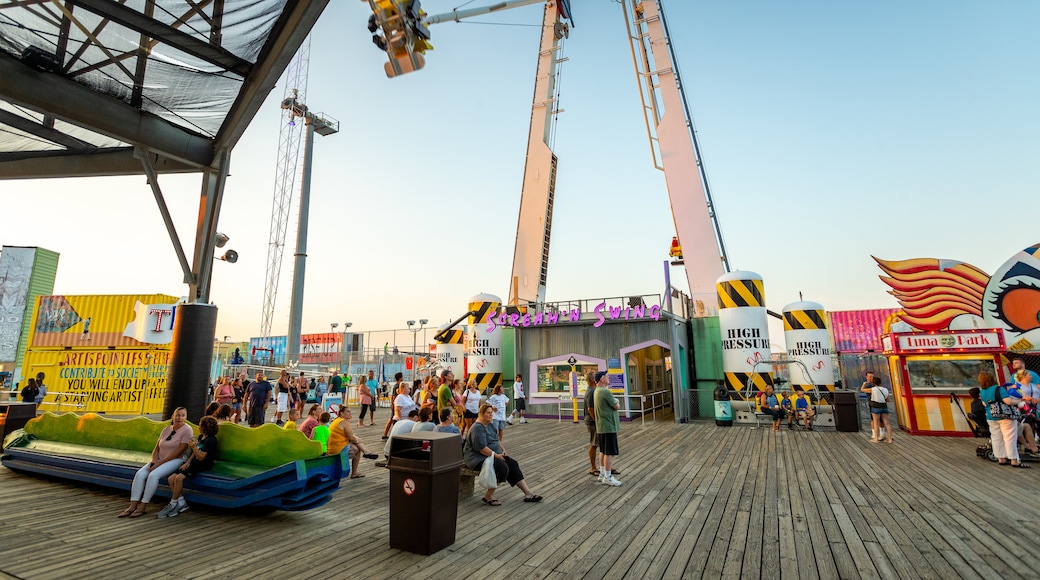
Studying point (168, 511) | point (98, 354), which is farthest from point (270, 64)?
point (98, 354)

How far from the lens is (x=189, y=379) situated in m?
7.97

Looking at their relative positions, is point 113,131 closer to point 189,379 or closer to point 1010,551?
point 189,379

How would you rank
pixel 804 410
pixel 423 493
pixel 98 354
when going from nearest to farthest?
1. pixel 423 493
2. pixel 804 410
3. pixel 98 354

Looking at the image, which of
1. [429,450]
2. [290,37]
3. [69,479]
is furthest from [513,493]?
[290,37]

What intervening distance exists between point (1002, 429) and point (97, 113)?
16367mm

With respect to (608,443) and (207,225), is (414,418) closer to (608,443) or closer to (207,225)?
(608,443)

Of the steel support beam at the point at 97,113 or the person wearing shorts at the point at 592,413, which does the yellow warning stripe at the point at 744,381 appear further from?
the steel support beam at the point at 97,113

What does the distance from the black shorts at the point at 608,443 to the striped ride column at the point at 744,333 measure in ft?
33.0

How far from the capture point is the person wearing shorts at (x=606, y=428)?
22.8ft

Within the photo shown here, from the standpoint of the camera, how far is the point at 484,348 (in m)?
18.2

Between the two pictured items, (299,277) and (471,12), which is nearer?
(471,12)

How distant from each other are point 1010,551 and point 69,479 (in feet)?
38.5

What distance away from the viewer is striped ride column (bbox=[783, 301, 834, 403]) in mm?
15156

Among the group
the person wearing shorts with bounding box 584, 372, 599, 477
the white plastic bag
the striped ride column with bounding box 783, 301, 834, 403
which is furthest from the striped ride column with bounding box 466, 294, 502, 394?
the white plastic bag
